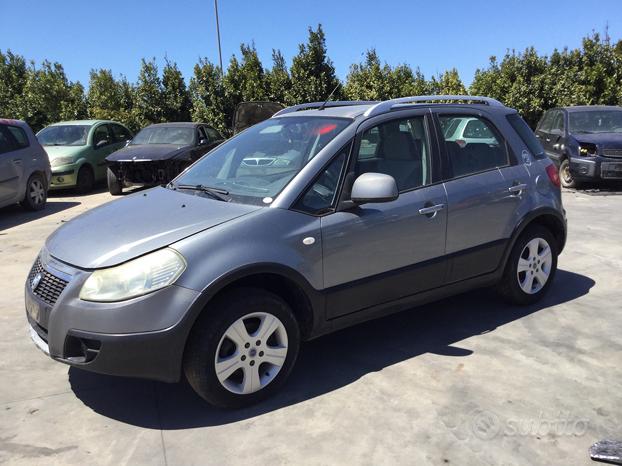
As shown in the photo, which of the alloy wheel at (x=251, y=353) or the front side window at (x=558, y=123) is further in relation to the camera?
the front side window at (x=558, y=123)

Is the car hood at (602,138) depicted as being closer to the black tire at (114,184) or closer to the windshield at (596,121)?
the windshield at (596,121)

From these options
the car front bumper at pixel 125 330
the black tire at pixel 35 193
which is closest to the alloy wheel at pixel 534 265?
the car front bumper at pixel 125 330

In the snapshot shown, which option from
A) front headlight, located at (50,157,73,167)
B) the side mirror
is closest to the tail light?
the side mirror

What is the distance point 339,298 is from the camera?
3.43 meters

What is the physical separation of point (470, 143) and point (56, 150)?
35.4 ft

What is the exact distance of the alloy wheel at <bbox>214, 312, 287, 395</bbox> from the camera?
3.02 meters

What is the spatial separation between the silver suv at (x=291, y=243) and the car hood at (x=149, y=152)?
725 cm

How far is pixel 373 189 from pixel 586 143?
9.35 meters

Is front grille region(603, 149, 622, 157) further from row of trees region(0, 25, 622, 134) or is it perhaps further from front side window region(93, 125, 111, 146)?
front side window region(93, 125, 111, 146)

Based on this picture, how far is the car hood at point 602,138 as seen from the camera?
1074cm

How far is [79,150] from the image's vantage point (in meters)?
12.5

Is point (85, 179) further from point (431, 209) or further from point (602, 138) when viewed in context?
point (602, 138)

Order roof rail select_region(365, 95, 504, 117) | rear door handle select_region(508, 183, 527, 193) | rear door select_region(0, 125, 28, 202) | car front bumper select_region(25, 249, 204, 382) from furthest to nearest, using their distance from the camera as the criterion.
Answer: rear door select_region(0, 125, 28, 202)
rear door handle select_region(508, 183, 527, 193)
roof rail select_region(365, 95, 504, 117)
car front bumper select_region(25, 249, 204, 382)

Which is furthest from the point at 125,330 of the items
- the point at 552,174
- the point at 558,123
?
the point at 558,123
